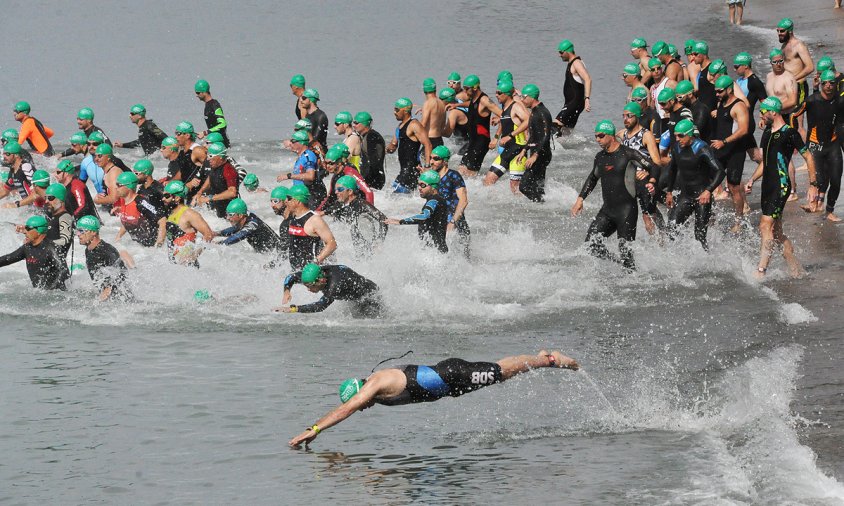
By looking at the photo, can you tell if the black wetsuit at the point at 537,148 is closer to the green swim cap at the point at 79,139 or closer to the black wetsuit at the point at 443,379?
the green swim cap at the point at 79,139

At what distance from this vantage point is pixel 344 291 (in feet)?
38.5

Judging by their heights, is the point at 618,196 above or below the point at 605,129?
below

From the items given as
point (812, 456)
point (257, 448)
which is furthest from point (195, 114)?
point (812, 456)

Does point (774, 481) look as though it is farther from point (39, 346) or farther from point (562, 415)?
point (39, 346)

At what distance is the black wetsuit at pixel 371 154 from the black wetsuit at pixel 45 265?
178 inches

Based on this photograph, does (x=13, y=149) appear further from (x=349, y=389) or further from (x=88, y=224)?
(x=349, y=389)

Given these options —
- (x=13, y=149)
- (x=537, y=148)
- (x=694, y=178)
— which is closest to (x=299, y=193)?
(x=694, y=178)

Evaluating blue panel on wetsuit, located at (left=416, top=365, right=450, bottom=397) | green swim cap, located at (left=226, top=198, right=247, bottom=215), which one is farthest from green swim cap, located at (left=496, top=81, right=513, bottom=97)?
blue panel on wetsuit, located at (left=416, top=365, right=450, bottom=397)

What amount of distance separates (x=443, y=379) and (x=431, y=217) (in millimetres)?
4690

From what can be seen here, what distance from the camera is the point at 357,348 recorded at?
1164 cm

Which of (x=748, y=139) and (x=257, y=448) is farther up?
(x=748, y=139)

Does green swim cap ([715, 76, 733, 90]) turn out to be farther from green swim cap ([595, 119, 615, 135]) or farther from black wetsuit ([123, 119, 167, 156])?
black wetsuit ([123, 119, 167, 156])

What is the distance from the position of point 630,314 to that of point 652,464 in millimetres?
3913

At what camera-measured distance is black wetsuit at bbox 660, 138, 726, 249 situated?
12906 mm
